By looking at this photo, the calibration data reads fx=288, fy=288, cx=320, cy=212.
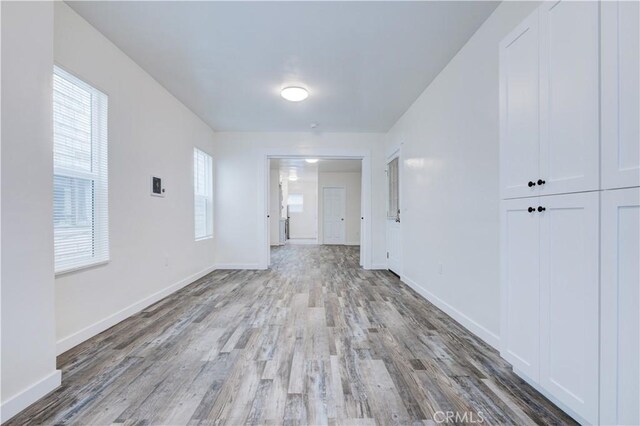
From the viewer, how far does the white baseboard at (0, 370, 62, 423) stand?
52.4 inches

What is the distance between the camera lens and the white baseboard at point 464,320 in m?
2.08

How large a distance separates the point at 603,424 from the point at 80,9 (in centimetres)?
379

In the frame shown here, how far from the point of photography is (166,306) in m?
3.03

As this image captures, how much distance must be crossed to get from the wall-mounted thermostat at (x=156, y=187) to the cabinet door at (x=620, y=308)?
11.6 feet

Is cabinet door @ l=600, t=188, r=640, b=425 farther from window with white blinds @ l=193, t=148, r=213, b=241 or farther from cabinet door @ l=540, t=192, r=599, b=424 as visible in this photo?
window with white blinds @ l=193, t=148, r=213, b=241

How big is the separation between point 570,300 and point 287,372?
152 cm

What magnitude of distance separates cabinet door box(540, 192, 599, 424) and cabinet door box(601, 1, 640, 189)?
14 cm

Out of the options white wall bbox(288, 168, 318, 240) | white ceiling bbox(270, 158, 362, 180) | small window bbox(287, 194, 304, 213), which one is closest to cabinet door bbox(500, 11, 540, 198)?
white ceiling bbox(270, 158, 362, 180)

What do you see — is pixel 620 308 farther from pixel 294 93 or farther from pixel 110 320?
pixel 110 320

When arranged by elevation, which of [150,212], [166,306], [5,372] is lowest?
[166,306]

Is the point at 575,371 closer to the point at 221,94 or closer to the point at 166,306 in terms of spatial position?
the point at 166,306

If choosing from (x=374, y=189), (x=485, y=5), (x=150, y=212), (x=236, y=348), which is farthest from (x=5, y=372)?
(x=374, y=189)

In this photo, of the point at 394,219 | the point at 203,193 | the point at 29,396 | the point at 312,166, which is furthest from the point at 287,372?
the point at 312,166

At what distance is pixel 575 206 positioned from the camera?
1.27 metres
